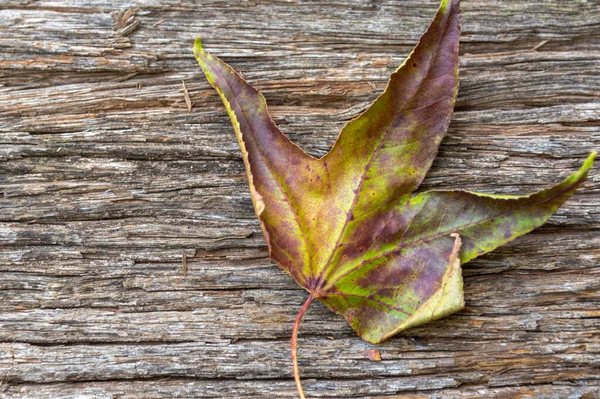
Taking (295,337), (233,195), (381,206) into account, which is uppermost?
(381,206)

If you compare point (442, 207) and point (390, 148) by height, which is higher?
point (390, 148)

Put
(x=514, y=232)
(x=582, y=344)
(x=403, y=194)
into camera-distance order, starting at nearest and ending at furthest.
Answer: (x=514, y=232) → (x=403, y=194) → (x=582, y=344)

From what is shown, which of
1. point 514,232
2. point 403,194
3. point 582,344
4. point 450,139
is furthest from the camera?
point 450,139

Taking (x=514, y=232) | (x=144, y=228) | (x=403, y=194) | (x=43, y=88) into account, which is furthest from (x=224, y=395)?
(x=43, y=88)

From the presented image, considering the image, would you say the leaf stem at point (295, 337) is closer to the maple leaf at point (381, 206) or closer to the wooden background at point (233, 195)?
the maple leaf at point (381, 206)

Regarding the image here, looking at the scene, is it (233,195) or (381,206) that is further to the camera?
(233,195)

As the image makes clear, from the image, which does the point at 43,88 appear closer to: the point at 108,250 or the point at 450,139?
the point at 108,250

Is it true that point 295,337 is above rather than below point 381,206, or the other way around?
below

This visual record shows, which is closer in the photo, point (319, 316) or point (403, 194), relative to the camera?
point (403, 194)
